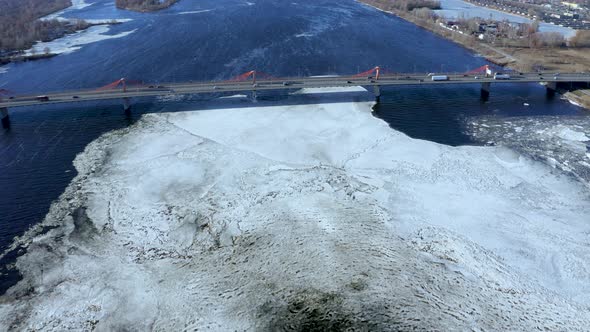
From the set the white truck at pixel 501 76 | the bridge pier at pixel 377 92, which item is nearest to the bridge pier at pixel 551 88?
the white truck at pixel 501 76

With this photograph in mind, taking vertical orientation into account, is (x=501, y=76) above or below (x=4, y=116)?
above

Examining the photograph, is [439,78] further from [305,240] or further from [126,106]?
[126,106]

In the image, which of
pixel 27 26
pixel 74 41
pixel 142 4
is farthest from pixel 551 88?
pixel 142 4

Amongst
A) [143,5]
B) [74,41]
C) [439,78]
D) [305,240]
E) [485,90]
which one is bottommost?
[305,240]

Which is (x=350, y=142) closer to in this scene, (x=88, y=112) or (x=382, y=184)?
(x=382, y=184)

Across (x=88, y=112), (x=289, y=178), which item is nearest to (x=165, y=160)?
(x=289, y=178)
